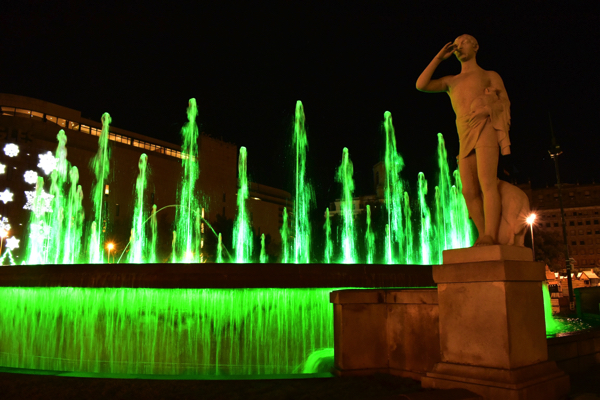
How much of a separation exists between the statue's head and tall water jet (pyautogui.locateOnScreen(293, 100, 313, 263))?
733 inches

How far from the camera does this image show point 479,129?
5426 mm

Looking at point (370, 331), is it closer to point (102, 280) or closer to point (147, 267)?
point (147, 267)

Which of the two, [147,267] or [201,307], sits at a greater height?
[147,267]

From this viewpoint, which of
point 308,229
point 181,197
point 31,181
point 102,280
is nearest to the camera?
point 102,280

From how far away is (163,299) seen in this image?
349 inches

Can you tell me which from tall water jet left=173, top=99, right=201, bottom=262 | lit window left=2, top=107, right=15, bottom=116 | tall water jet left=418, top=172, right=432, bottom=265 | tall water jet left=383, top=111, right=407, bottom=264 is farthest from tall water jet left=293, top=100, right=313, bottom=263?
lit window left=2, top=107, right=15, bottom=116

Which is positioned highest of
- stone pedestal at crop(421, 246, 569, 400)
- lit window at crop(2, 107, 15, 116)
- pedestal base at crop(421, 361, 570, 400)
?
lit window at crop(2, 107, 15, 116)

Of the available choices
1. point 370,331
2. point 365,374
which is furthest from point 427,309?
point 365,374

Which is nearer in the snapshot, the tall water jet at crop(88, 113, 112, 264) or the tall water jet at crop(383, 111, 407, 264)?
the tall water jet at crop(383, 111, 407, 264)

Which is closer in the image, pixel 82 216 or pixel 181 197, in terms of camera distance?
pixel 82 216

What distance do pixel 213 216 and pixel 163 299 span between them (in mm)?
66594

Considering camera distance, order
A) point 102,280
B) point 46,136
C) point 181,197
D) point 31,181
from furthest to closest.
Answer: point 181,197 < point 46,136 < point 31,181 < point 102,280

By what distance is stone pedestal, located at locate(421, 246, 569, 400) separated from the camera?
456 cm

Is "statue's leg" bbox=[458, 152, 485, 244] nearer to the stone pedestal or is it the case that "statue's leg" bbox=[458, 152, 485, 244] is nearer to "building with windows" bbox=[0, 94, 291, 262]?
the stone pedestal
